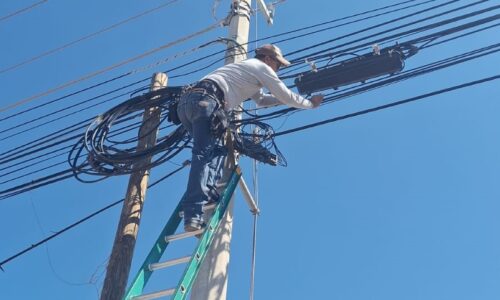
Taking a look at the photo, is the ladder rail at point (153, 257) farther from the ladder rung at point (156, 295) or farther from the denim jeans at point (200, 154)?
the denim jeans at point (200, 154)

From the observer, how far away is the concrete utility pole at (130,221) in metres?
5.69

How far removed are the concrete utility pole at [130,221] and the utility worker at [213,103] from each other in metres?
0.82

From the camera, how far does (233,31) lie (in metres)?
7.84

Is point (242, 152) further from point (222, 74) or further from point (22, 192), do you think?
point (22, 192)

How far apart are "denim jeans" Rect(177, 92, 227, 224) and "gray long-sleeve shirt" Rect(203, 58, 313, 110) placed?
251 millimetres

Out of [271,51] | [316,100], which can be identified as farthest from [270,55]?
[316,100]

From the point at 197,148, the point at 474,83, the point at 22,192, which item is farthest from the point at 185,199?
the point at 22,192

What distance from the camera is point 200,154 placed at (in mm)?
5520

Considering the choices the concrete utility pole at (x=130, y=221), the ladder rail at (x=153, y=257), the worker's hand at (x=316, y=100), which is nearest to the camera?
the ladder rail at (x=153, y=257)

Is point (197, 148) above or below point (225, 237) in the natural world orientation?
above

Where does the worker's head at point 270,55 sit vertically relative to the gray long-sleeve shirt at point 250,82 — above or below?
above

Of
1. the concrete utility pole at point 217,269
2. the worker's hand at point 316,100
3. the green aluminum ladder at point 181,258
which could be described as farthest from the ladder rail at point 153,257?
the worker's hand at point 316,100

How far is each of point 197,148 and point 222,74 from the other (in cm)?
78

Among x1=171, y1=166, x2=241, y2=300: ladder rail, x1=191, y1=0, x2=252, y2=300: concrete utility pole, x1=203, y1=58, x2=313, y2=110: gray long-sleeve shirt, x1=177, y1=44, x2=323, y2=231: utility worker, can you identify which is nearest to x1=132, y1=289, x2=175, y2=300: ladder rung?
x1=171, y1=166, x2=241, y2=300: ladder rail
